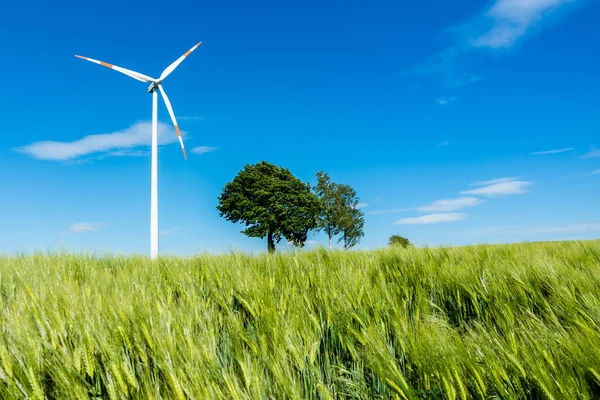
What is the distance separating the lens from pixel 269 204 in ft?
139

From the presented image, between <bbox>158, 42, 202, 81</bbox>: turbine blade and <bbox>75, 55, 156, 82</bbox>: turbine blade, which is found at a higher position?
<bbox>158, 42, 202, 81</bbox>: turbine blade

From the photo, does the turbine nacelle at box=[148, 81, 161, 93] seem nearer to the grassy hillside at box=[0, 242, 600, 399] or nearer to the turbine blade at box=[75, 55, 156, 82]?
the turbine blade at box=[75, 55, 156, 82]

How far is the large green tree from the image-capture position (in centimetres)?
4159

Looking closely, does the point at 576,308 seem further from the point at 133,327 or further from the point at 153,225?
the point at 153,225

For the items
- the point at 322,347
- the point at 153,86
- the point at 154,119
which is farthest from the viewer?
the point at 153,86

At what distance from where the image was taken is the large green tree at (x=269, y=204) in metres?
41.6

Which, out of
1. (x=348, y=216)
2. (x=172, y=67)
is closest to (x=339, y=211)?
(x=348, y=216)

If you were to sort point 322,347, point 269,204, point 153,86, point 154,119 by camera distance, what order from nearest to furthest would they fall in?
point 322,347, point 154,119, point 153,86, point 269,204

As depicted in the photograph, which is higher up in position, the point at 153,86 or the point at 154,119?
the point at 153,86

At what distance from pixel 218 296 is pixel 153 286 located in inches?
31.7

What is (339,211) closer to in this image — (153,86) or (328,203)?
(328,203)

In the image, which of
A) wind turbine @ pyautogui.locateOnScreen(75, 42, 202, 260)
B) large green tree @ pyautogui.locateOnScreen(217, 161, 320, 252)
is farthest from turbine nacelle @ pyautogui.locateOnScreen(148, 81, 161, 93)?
large green tree @ pyautogui.locateOnScreen(217, 161, 320, 252)

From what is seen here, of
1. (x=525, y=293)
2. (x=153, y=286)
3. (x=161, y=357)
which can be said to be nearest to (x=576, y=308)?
(x=525, y=293)

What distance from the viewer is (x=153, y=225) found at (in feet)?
52.2
